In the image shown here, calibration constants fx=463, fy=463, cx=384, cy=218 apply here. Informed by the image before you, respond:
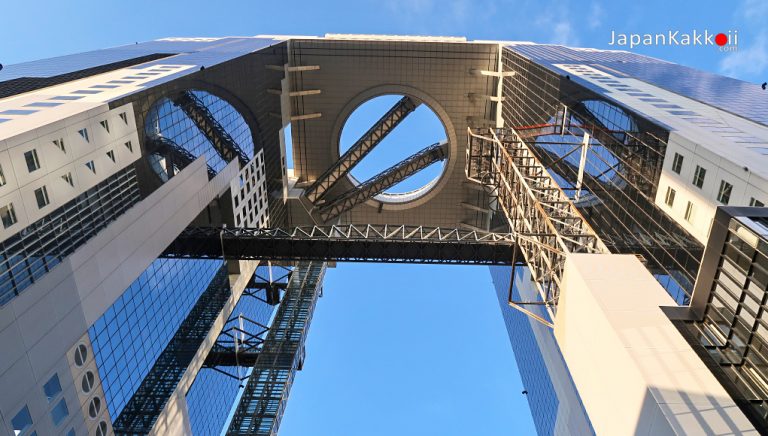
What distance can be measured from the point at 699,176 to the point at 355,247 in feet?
74.3

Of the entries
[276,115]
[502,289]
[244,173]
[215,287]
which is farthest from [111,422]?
[502,289]

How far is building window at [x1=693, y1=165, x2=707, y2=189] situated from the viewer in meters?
16.3

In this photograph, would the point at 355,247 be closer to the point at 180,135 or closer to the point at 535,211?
the point at 535,211

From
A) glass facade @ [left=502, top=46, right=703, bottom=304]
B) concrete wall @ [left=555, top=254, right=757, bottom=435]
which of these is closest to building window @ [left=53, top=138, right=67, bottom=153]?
concrete wall @ [left=555, top=254, right=757, bottom=435]

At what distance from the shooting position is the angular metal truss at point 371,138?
2130 inches

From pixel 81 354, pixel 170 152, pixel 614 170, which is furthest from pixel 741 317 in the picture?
pixel 170 152

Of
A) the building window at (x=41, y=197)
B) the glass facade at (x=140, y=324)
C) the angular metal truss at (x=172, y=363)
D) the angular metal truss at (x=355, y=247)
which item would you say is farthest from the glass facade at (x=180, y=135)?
the angular metal truss at (x=172, y=363)

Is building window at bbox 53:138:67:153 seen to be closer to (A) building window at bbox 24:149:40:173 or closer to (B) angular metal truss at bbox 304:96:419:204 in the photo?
(A) building window at bbox 24:149:40:173

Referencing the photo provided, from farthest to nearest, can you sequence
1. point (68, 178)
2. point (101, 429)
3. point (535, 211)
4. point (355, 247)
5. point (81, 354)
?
1. point (355, 247)
2. point (535, 211)
3. point (101, 429)
4. point (81, 354)
5. point (68, 178)

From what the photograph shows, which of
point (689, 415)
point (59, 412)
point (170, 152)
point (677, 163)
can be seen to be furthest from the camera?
point (170, 152)

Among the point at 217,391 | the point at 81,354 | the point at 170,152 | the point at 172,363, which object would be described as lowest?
the point at 217,391

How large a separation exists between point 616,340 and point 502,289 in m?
59.4

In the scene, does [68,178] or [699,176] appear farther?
[68,178]

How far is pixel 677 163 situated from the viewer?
18.0 metres
